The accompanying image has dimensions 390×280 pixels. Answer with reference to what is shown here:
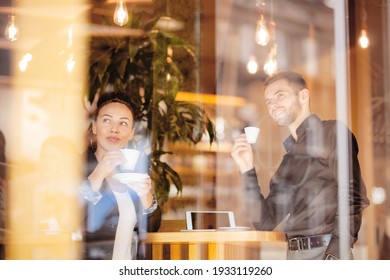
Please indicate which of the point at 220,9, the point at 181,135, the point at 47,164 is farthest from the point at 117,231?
the point at 220,9

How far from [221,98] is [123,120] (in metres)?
0.83

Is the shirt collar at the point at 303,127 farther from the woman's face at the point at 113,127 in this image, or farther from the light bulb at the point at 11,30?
the light bulb at the point at 11,30

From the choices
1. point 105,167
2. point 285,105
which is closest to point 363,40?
point 285,105

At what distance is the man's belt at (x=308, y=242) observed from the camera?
10.9ft

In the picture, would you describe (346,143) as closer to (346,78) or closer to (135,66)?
(346,78)

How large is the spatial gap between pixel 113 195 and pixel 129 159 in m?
0.18

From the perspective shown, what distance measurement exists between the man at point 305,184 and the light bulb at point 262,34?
0.57 metres

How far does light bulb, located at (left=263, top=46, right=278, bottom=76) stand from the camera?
400 centimetres

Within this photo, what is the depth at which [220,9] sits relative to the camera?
444 cm

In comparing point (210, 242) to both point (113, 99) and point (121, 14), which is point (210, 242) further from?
point (121, 14)

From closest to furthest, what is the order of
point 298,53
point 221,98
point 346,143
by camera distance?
point 346,143 → point 298,53 → point 221,98

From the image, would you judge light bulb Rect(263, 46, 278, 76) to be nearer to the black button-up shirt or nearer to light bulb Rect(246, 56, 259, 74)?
light bulb Rect(246, 56, 259, 74)

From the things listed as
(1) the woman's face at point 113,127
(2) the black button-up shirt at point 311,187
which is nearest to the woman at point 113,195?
(1) the woman's face at point 113,127

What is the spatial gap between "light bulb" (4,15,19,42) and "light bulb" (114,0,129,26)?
571mm
